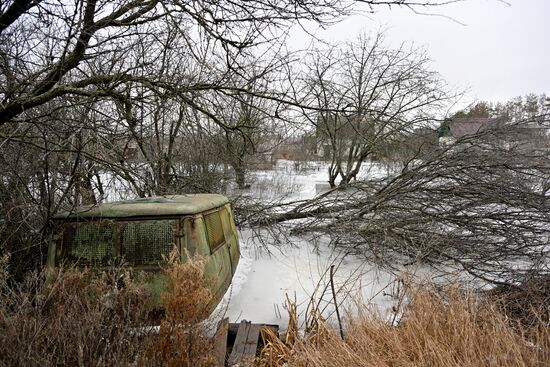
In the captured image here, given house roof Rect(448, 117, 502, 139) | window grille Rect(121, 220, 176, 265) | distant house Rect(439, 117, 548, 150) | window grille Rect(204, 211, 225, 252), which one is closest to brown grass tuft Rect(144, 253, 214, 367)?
window grille Rect(121, 220, 176, 265)

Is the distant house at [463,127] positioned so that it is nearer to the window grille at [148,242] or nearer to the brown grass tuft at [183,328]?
the window grille at [148,242]

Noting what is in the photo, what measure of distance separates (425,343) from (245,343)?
179cm

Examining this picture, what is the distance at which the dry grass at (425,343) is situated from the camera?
9.11ft

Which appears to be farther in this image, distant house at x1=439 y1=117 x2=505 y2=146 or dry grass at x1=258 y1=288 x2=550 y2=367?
distant house at x1=439 y1=117 x2=505 y2=146

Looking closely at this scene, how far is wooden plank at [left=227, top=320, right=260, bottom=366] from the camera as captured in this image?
338cm

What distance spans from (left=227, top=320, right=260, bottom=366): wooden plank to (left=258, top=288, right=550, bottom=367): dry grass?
16 centimetres

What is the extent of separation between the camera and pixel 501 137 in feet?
23.1

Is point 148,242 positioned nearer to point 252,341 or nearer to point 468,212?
point 252,341

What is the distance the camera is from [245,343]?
148 inches

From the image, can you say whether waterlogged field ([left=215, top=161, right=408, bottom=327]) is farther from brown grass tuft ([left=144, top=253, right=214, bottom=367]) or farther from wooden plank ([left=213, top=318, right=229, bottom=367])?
brown grass tuft ([left=144, top=253, right=214, bottom=367])

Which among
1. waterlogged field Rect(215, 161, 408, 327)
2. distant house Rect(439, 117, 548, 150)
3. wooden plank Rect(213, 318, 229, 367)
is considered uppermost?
distant house Rect(439, 117, 548, 150)

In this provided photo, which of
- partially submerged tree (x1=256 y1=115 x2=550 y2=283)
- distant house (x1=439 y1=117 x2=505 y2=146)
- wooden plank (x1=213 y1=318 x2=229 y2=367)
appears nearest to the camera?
wooden plank (x1=213 y1=318 x2=229 y2=367)

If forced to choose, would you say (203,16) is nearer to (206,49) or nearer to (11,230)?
(206,49)

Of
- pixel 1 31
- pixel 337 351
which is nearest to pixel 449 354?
pixel 337 351
